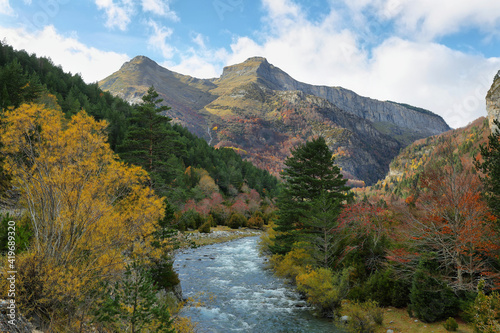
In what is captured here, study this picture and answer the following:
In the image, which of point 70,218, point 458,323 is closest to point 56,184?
point 70,218

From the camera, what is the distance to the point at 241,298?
71.8ft

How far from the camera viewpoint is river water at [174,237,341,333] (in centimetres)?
1661

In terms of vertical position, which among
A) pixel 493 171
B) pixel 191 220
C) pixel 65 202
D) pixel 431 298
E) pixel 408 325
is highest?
pixel 493 171

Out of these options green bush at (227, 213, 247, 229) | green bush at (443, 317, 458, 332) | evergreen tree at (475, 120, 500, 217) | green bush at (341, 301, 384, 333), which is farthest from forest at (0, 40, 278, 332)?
green bush at (227, 213, 247, 229)

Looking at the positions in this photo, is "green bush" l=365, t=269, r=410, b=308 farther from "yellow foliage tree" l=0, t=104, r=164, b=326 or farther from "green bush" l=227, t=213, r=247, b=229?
"green bush" l=227, t=213, r=247, b=229

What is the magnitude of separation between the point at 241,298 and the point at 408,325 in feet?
40.5

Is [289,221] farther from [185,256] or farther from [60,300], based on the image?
→ [60,300]

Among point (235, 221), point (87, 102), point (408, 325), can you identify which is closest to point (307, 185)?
point (408, 325)

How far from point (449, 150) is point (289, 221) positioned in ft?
59.9

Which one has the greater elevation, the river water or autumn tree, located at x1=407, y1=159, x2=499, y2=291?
autumn tree, located at x1=407, y1=159, x2=499, y2=291

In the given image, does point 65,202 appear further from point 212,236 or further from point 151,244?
point 212,236

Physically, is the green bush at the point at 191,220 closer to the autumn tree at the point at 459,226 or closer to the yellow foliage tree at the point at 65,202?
the yellow foliage tree at the point at 65,202

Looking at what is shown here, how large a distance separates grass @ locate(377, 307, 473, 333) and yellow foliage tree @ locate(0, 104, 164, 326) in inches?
572

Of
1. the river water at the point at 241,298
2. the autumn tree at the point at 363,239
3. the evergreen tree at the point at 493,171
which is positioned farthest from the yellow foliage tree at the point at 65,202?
the evergreen tree at the point at 493,171
